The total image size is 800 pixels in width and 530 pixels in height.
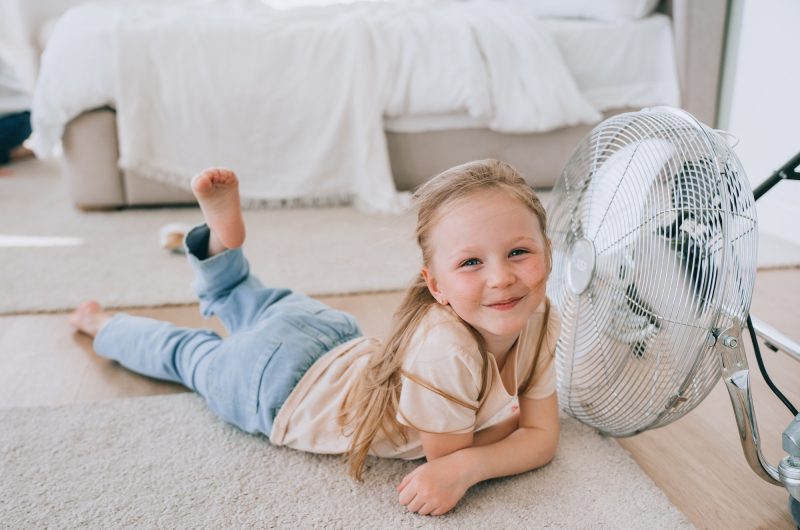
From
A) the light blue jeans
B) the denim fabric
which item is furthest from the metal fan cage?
the denim fabric

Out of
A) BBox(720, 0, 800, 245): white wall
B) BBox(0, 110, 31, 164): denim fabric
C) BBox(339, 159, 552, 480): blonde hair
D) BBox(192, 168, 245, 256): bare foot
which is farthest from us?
BBox(0, 110, 31, 164): denim fabric

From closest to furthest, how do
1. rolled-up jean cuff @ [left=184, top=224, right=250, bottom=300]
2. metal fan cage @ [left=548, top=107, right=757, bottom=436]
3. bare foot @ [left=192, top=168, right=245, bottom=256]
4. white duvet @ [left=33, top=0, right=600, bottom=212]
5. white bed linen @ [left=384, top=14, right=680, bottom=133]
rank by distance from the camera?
metal fan cage @ [left=548, top=107, right=757, bottom=436] → bare foot @ [left=192, top=168, right=245, bottom=256] → rolled-up jean cuff @ [left=184, top=224, right=250, bottom=300] → white duvet @ [left=33, top=0, right=600, bottom=212] → white bed linen @ [left=384, top=14, right=680, bottom=133]

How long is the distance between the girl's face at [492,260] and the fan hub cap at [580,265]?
147 millimetres

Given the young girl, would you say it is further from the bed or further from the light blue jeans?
the bed

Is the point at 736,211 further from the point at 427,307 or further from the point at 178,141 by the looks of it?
the point at 178,141

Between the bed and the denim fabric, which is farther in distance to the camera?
the denim fabric

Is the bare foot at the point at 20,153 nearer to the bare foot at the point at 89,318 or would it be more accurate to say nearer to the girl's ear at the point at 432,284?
the bare foot at the point at 89,318

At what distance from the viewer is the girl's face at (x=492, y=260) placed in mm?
911

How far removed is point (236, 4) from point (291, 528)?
7.93ft

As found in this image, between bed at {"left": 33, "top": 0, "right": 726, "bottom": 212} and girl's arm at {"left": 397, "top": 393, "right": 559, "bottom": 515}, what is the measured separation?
1.37 metres

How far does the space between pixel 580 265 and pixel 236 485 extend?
0.61 meters

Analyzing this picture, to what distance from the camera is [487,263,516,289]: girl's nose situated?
900mm

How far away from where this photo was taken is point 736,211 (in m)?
0.83

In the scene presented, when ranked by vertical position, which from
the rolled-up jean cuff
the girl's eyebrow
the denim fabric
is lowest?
the denim fabric
